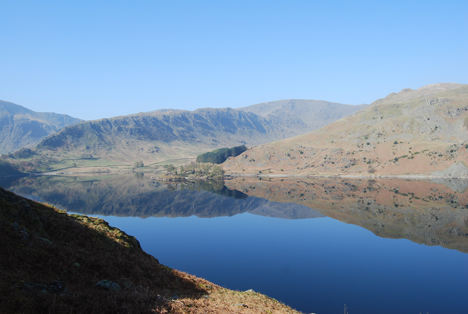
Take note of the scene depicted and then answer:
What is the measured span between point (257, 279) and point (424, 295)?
2120 cm

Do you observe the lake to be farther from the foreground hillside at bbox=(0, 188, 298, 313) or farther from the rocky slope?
the foreground hillside at bbox=(0, 188, 298, 313)

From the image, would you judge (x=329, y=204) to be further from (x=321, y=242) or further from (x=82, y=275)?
(x=82, y=275)

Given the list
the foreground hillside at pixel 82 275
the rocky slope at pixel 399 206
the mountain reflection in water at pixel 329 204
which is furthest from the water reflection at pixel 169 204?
the foreground hillside at pixel 82 275

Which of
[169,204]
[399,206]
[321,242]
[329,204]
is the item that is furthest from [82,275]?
[169,204]

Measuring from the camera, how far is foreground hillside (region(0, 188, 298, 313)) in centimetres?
1061

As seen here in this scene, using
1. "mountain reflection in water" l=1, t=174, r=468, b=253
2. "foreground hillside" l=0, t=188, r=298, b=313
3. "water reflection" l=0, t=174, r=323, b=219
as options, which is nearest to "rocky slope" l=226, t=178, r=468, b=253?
"mountain reflection in water" l=1, t=174, r=468, b=253

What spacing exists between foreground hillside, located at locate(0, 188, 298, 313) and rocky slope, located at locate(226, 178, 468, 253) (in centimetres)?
5676

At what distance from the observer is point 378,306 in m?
31.9

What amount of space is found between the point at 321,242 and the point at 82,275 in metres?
53.7

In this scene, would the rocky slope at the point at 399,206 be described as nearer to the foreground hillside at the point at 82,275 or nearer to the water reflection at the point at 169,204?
the water reflection at the point at 169,204

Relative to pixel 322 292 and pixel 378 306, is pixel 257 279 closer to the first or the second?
pixel 322 292

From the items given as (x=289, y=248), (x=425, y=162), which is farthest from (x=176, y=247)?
(x=425, y=162)

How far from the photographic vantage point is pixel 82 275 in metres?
14.0

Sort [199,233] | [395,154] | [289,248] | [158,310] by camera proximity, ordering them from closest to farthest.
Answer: [158,310] → [289,248] → [199,233] → [395,154]
